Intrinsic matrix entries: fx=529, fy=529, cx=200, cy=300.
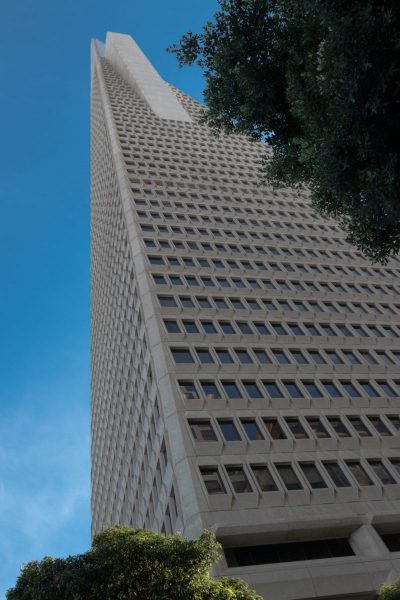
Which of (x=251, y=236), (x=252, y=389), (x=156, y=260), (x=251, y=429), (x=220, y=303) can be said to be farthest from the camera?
(x=251, y=236)

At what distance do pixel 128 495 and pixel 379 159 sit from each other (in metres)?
34.1

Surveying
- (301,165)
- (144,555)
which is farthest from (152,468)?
(301,165)

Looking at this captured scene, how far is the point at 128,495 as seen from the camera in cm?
4047

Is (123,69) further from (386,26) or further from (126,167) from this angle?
(386,26)

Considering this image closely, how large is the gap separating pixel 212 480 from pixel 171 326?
13195mm

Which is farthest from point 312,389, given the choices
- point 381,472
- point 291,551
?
point 291,551

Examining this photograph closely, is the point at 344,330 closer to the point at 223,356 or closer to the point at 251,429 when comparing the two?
the point at 223,356

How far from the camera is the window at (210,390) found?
3143 cm

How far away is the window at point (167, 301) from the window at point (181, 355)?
4989 mm

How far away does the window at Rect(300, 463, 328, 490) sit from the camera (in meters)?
27.2

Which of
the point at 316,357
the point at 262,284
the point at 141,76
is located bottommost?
the point at 316,357

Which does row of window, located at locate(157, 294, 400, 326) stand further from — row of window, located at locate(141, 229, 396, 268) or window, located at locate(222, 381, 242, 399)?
window, located at locate(222, 381, 242, 399)

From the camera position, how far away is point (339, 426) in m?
31.6

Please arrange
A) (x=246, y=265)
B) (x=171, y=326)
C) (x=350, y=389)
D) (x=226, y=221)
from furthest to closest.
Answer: (x=226, y=221) < (x=246, y=265) < (x=171, y=326) < (x=350, y=389)
